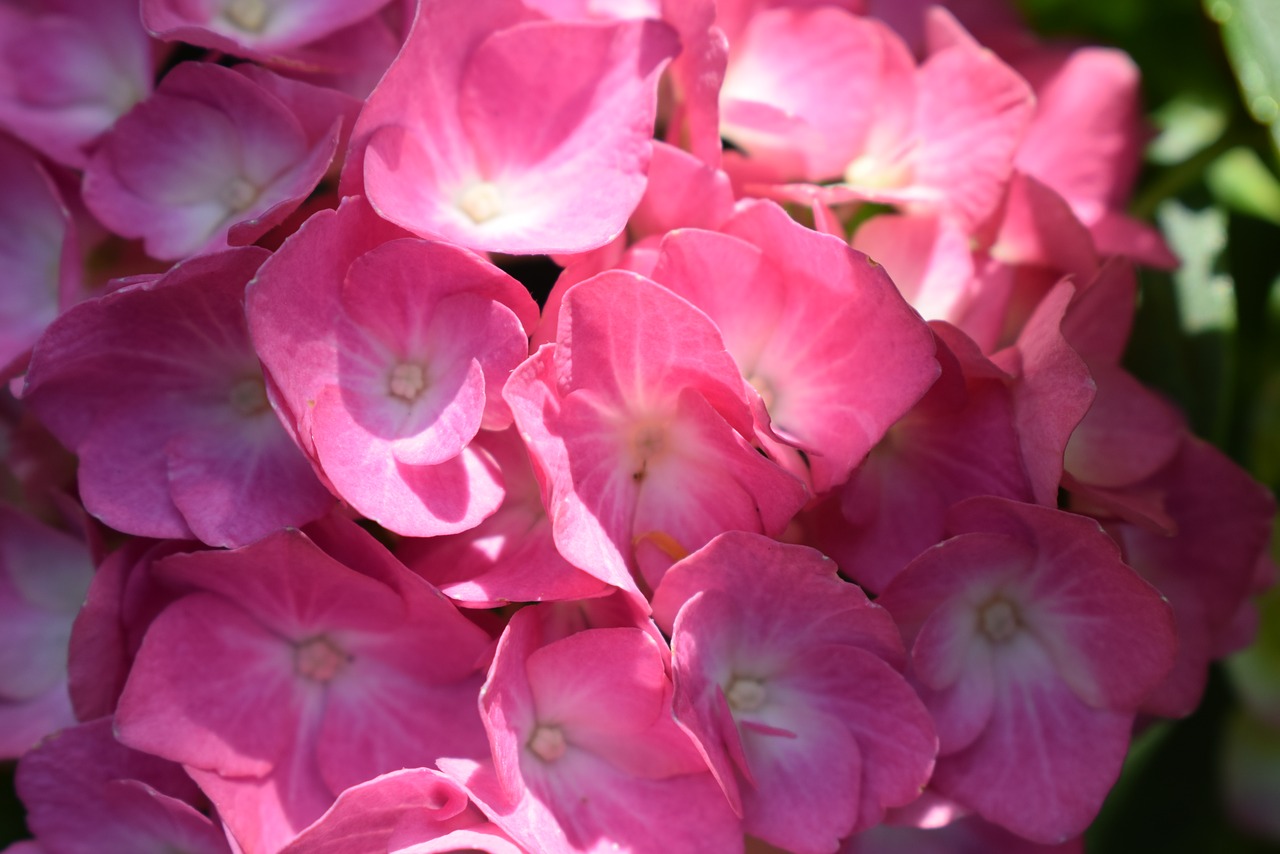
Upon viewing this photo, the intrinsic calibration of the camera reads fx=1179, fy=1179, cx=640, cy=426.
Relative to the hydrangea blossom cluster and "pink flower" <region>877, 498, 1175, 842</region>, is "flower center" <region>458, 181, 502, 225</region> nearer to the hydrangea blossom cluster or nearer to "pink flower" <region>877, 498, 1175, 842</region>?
the hydrangea blossom cluster

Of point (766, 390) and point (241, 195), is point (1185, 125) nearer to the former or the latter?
point (766, 390)

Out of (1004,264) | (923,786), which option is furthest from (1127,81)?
(923,786)

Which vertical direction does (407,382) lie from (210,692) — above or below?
above

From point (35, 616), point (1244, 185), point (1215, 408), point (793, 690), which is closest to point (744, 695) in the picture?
point (793, 690)

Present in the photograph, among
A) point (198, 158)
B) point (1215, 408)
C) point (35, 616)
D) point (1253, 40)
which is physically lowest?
point (35, 616)

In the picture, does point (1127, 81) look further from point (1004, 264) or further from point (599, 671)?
point (599, 671)

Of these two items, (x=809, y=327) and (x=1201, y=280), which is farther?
(x=1201, y=280)

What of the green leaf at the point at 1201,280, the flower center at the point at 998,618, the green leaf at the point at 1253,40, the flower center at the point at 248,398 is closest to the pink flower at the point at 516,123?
the flower center at the point at 248,398
